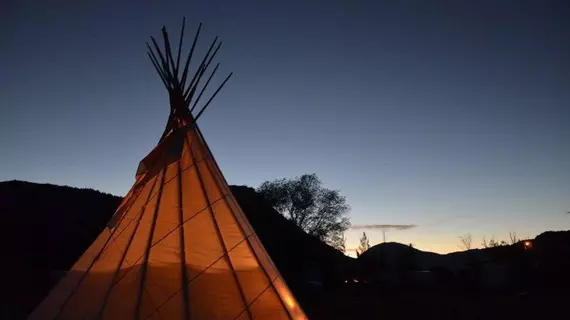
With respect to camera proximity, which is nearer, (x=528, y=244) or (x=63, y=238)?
(x=63, y=238)

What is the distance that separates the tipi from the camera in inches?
190

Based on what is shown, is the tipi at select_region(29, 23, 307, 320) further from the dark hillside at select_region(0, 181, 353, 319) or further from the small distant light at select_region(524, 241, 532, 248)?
the small distant light at select_region(524, 241, 532, 248)

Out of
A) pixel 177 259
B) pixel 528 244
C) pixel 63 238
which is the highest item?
pixel 528 244

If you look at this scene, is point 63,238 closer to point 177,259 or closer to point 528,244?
point 177,259

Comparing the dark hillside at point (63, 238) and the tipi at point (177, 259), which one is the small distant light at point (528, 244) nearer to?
the dark hillside at point (63, 238)

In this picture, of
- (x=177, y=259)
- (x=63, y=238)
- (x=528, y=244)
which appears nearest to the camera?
(x=177, y=259)

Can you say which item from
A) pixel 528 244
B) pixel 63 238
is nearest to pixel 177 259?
pixel 63 238

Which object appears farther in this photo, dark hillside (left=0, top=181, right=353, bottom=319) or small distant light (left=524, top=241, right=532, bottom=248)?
small distant light (left=524, top=241, right=532, bottom=248)

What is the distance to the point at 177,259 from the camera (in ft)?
16.6

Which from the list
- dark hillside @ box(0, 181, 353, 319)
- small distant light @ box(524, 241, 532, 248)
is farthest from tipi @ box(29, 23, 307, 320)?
small distant light @ box(524, 241, 532, 248)

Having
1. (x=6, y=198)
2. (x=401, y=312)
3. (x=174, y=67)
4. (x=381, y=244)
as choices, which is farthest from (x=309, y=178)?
(x=174, y=67)

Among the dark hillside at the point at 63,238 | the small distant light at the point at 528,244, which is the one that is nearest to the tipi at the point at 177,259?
the dark hillside at the point at 63,238

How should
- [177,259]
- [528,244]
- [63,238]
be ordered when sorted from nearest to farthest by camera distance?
[177,259], [63,238], [528,244]

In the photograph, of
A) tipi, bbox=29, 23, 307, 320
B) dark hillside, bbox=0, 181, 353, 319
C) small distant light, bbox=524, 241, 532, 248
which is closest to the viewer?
tipi, bbox=29, 23, 307, 320
